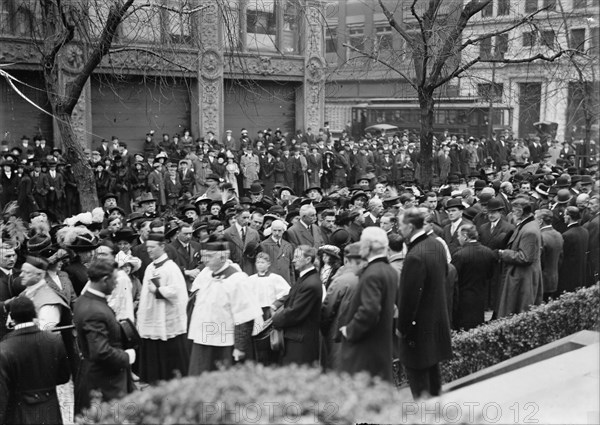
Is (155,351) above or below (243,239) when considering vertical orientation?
below

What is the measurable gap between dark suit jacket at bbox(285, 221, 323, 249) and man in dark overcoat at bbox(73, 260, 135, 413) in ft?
16.0

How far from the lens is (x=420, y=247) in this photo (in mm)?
7469

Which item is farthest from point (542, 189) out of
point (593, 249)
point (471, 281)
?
point (471, 281)

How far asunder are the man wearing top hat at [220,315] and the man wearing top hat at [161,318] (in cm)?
53

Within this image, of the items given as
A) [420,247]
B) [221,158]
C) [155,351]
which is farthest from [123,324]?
[221,158]

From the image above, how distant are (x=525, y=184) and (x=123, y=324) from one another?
11.9m

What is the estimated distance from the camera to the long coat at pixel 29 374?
6.56m

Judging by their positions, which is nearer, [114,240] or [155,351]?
[155,351]

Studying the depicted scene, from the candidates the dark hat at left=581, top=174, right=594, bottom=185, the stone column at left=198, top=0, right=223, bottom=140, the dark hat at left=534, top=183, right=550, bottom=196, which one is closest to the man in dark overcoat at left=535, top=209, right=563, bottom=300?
the dark hat at left=534, top=183, right=550, bottom=196

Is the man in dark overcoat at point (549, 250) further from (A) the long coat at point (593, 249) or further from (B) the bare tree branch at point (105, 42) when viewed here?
(B) the bare tree branch at point (105, 42)

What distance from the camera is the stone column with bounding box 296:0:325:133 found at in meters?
32.7

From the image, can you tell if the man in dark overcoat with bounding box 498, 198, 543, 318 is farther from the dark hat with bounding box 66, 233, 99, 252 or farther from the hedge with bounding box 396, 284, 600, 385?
the dark hat with bounding box 66, 233, 99, 252

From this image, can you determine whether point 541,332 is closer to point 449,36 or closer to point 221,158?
point 449,36

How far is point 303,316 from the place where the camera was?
757cm
